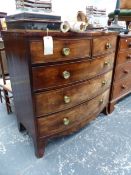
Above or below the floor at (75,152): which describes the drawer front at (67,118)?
above

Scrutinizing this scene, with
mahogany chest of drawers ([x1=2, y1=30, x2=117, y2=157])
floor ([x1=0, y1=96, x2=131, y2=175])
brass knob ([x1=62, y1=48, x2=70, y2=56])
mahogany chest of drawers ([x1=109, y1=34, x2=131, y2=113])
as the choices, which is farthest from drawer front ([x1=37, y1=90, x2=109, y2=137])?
brass knob ([x1=62, y1=48, x2=70, y2=56])

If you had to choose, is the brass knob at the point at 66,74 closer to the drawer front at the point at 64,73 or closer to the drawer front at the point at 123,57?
the drawer front at the point at 64,73

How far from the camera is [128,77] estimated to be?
1.87 m

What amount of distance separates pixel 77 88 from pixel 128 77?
3.24 ft

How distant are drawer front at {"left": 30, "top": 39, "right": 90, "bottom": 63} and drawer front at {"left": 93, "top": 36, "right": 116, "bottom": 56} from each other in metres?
0.09

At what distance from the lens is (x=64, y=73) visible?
3.35 feet

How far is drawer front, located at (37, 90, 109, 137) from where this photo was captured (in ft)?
3.59

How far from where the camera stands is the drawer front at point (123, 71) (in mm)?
1635

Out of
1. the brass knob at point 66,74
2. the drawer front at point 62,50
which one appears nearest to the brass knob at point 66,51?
the drawer front at point 62,50

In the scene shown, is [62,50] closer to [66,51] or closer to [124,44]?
[66,51]

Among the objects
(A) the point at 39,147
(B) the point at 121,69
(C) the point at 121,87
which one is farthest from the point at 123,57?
(A) the point at 39,147

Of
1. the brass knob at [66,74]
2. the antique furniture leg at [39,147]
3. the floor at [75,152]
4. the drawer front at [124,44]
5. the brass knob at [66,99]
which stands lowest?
the floor at [75,152]

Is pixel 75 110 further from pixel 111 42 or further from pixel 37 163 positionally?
pixel 111 42

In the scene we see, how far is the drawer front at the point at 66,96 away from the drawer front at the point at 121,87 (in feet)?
1.29
